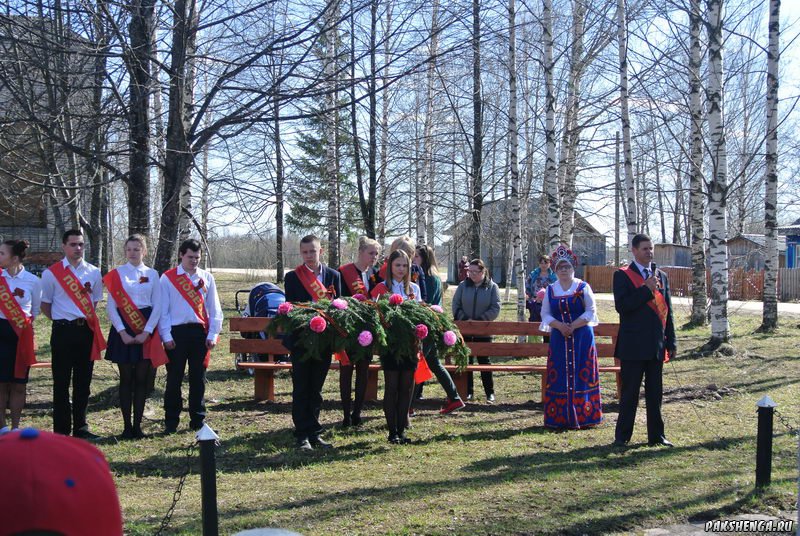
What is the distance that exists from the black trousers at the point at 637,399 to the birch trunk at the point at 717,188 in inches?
294

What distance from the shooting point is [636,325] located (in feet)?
24.8

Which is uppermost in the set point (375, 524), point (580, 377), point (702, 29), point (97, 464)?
point (702, 29)

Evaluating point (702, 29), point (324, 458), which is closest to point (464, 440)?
point (324, 458)

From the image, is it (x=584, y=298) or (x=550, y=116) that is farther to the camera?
(x=550, y=116)

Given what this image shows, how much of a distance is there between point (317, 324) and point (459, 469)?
1820 millimetres

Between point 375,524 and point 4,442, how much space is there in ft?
12.4

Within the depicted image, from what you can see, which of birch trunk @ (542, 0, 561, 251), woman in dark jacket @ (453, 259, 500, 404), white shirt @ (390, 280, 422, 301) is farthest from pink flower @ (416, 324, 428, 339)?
birch trunk @ (542, 0, 561, 251)

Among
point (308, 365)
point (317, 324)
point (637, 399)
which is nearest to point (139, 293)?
point (308, 365)

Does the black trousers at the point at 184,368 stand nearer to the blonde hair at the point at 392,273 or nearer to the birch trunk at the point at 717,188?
the blonde hair at the point at 392,273

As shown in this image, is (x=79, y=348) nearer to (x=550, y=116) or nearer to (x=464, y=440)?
(x=464, y=440)

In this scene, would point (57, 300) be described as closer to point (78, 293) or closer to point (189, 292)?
point (78, 293)

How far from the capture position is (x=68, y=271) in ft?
25.2

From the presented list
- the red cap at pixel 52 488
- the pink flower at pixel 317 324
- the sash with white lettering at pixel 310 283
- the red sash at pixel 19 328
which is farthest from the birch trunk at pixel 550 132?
the red cap at pixel 52 488

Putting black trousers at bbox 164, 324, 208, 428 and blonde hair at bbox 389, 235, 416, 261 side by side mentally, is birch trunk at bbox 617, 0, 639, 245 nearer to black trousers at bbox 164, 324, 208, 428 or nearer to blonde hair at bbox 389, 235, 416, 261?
blonde hair at bbox 389, 235, 416, 261
